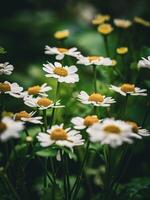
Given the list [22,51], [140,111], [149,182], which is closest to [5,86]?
[149,182]

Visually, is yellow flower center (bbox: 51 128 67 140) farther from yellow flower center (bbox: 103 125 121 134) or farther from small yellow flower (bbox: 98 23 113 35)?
small yellow flower (bbox: 98 23 113 35)

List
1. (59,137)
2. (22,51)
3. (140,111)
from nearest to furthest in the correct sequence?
(59,137) → (140,111) → (22,51)

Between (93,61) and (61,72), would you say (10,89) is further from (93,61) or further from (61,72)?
(93,61)

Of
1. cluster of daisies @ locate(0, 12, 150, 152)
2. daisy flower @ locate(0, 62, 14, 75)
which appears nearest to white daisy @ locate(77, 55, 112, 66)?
cluster of daisies @ locate(0, 12, 150, 152)

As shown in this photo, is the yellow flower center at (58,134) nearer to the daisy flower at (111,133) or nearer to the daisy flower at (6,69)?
the daisy flower at (111,133)

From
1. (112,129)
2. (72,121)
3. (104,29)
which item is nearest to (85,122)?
(72,121)

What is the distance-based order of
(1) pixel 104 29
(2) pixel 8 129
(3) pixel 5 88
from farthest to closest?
1. (1) pixel 104 29
2. (3) pixel 5 88
3. (2) pixel 8 129

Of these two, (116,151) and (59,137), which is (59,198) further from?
(116,151)
